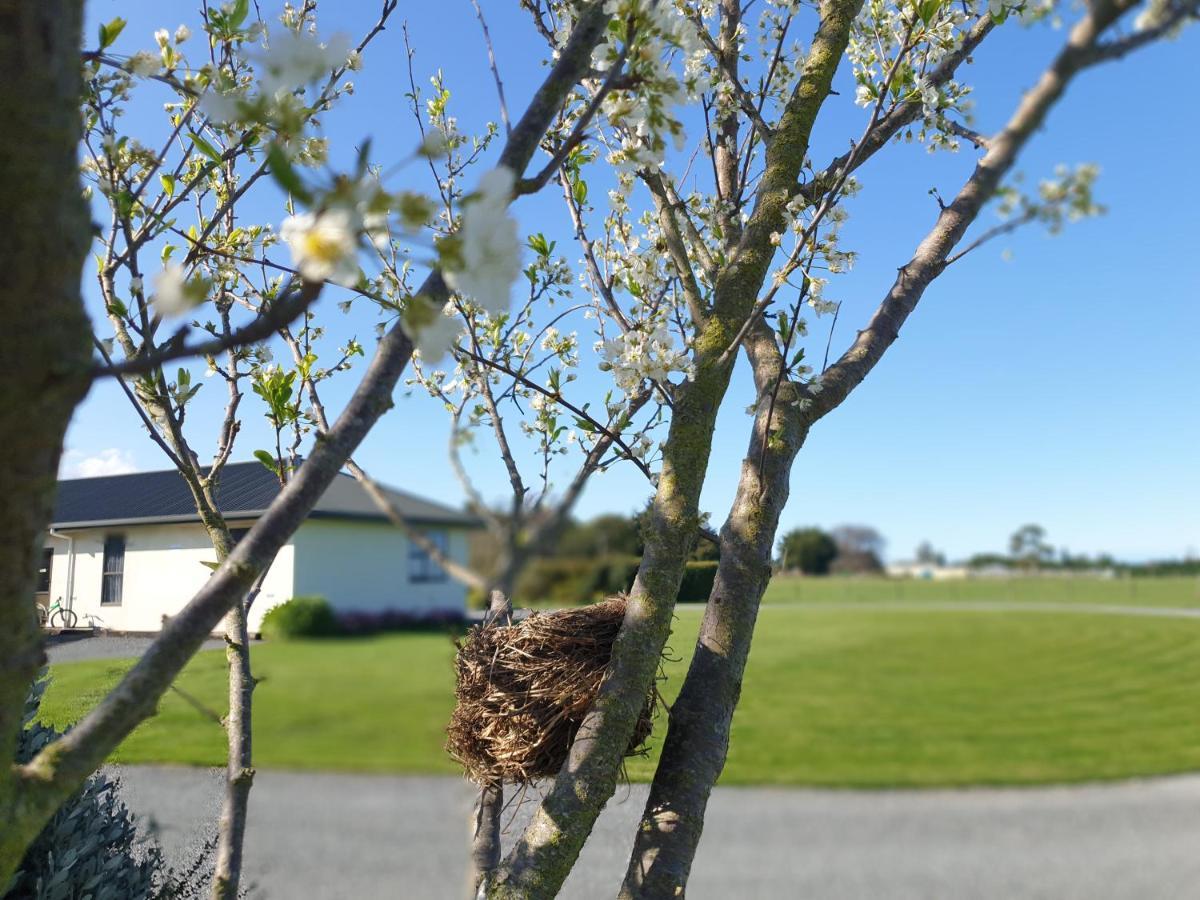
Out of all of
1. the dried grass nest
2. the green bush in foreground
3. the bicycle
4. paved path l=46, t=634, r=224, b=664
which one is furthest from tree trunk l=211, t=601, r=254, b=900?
the bicycle

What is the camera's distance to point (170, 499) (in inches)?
161

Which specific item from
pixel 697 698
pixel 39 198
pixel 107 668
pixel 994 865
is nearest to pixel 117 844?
pixel 107 668

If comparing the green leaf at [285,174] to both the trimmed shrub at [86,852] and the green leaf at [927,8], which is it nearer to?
the trimmed shrub at [86,852]

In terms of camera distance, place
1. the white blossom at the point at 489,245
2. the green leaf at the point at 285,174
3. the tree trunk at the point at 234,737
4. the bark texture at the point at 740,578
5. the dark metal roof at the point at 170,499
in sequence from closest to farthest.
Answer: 1. the green leaf at the point at 285,174
2. the white blossom at the point at 489,245
3. the bark texture at the point at 740,578
4. the tree trunk at the point at 234,737
5. the dark metal roof at the point at 170,499

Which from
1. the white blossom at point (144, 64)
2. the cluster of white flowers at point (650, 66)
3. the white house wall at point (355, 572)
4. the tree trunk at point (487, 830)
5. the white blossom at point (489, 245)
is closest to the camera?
the white blossom at point (489, 245)

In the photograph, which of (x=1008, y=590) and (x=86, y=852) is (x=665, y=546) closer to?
(x=86, y=852)

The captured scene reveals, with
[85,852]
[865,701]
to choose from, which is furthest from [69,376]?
[865,701]

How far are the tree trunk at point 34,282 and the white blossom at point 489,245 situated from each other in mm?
501

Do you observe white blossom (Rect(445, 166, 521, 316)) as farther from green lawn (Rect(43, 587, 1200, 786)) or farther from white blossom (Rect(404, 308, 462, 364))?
green lawn (Rect(43, 587, 1200, 786))

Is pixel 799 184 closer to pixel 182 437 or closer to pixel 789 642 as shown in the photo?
pixel 182 437

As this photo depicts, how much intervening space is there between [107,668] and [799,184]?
11.0 ft

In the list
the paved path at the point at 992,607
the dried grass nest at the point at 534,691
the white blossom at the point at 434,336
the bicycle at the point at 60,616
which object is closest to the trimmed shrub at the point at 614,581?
the dried grass nest at the point at 534,691

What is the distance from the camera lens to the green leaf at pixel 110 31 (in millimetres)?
1752

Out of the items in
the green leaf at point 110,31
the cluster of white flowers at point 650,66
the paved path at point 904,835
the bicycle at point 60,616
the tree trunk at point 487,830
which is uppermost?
the green leaf at point 110,31
